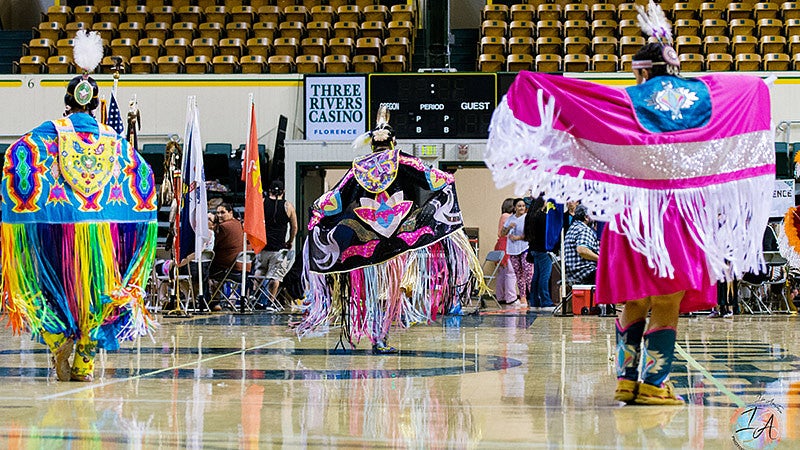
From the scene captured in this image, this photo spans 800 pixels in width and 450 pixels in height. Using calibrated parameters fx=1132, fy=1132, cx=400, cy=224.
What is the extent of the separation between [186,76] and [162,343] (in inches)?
383

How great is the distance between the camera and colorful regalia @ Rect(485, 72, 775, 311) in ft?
13.5

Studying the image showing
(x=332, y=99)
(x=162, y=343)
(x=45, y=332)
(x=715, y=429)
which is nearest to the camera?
(x=715, y=429)

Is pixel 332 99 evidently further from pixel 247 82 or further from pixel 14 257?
pixel 14 257

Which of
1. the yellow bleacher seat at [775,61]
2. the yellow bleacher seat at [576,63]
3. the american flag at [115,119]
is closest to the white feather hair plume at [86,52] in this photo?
the american flag at [115,119]

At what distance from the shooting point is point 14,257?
513cm

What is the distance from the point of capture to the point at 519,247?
13.7 metres

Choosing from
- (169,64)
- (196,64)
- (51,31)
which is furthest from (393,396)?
(51,31)

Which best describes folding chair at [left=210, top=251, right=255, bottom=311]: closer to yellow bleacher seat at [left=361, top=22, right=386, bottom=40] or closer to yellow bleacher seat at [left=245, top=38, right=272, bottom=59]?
yellow bleacher seat at [left=245, top=38, right=272, bottom=59]

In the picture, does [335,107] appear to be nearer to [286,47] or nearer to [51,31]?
[286,47]

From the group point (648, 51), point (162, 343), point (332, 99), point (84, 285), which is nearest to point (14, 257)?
point (84, 285)

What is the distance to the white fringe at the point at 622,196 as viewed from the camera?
410 centimetres

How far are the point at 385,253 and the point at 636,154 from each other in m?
2.62

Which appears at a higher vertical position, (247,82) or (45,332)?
(247,82)

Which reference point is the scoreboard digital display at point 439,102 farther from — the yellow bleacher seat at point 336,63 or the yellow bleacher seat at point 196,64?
the yellow bleacher seat at point 196,64
